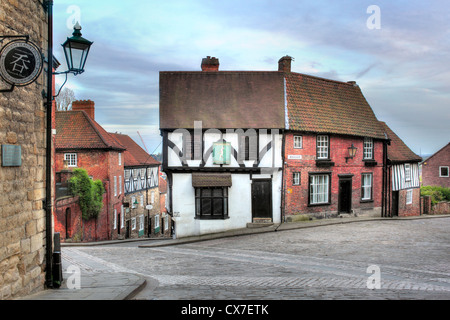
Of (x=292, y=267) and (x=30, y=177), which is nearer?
(x=30, y=177)

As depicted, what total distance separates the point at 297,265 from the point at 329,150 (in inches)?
481

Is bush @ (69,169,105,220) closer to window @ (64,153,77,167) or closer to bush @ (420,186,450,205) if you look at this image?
window @ (64,153,77,167)

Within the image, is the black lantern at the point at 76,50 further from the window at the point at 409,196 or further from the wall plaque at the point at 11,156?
the window at the point at 409,196

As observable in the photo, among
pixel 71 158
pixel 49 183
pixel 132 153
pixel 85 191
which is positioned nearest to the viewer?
pixel 49 183

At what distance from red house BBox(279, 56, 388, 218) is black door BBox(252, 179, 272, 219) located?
90 cm

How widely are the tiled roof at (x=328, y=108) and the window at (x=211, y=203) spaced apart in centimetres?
509

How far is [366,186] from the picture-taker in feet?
77.9

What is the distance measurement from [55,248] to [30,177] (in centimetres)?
176

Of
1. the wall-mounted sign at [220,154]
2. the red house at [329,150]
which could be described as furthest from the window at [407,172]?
the wall-mounted sign at [220,154]

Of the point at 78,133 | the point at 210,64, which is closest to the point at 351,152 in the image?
the point at 210,64

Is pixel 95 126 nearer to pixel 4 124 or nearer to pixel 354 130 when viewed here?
pixel 354 130

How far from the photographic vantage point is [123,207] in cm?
3347

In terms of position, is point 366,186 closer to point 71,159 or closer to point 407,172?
point 407,172
